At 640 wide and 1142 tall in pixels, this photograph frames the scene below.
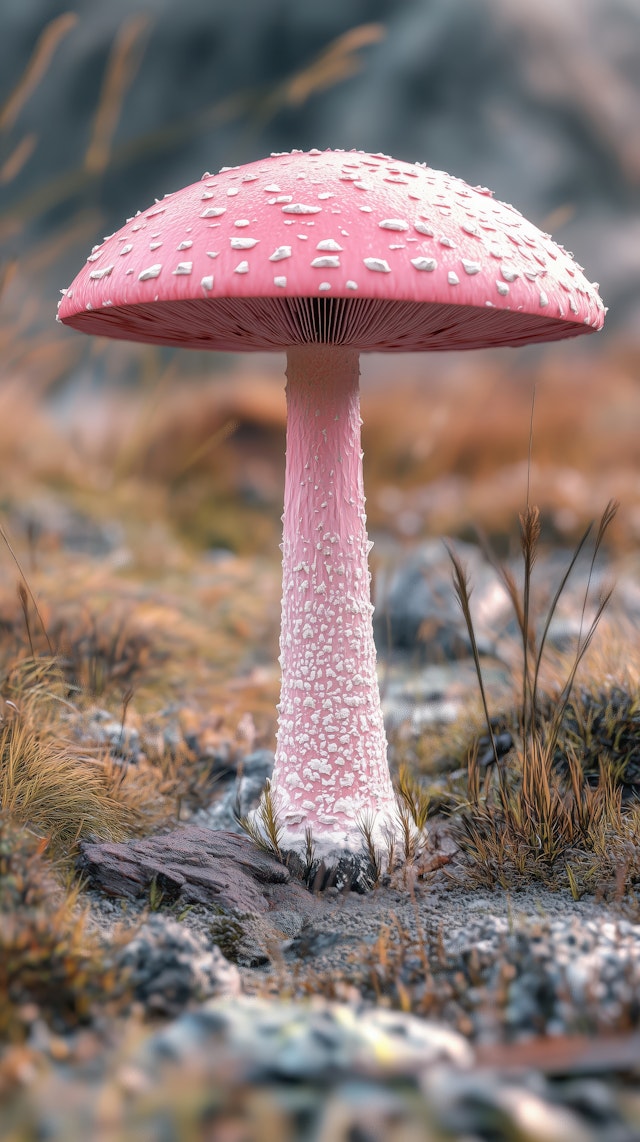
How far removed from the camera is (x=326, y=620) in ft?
10.4

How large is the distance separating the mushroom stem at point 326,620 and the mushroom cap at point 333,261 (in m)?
0.21

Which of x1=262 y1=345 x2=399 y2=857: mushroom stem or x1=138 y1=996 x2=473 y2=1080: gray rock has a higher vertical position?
x1=262 y1=345 x2=399 y2=857: mushroom stem

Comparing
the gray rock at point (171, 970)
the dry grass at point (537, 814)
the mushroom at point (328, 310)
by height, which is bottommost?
the gray rock at point (171, 970)

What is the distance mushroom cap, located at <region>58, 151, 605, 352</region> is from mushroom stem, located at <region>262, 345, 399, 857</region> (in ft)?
0.70

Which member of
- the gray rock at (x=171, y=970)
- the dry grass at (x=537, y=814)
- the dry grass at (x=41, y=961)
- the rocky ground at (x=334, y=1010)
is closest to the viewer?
the rocky ground at (x=334, y=1010)

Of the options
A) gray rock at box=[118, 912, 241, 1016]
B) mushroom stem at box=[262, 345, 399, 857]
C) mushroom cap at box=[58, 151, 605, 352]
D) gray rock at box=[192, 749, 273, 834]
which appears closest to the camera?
gray rock at box=[118, 912, 241, 1016]

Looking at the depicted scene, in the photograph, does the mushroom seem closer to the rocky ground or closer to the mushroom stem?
the mushroom stem

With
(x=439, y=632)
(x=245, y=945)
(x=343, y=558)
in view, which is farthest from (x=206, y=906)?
(x=439, y=632)

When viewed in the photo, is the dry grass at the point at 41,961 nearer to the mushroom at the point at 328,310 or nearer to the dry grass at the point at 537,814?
the mushroom at the point at 328,310

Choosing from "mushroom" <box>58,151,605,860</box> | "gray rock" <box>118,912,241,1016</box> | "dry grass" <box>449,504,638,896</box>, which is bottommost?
"gray rock" <box>118,912,241,1016</box>

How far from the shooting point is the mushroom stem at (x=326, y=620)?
3.15 metres

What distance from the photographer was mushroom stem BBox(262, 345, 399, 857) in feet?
10.3

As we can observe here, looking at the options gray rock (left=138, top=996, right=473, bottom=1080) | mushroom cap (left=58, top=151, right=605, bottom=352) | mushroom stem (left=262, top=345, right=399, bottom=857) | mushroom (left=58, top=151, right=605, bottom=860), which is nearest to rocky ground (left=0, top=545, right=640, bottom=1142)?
gray rock (left=138, top=996, right=473, bottom=1080)

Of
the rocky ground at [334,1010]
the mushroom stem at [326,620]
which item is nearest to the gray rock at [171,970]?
the rocky ground at [334,1010]
